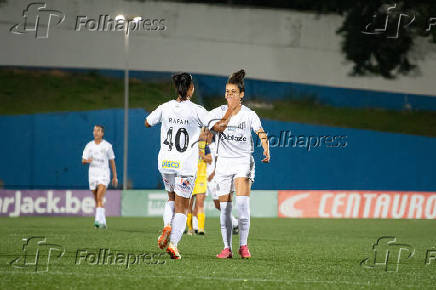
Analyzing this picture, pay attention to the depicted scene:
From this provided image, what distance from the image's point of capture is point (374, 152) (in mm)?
45969

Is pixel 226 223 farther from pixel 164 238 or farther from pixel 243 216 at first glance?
pixel 164 238

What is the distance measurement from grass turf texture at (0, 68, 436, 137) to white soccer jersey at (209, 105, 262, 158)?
34.5 m

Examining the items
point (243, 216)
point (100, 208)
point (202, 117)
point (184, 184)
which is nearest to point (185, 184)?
point (184, 184)

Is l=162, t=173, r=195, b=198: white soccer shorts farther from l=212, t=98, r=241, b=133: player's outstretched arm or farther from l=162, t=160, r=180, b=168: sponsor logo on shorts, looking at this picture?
l=212, t=98, r=241, b=133: player's outstretched arm

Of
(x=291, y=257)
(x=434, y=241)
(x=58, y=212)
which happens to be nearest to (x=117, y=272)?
(x=291, y=257)

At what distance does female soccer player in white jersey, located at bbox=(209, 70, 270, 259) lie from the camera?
1068 cm

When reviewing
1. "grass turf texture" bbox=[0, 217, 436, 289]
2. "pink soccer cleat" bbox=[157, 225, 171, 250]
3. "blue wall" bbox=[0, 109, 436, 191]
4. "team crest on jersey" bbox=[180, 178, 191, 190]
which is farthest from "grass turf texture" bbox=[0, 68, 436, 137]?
"pink soccer cleat" bbox=[157, 225, 171, 250]

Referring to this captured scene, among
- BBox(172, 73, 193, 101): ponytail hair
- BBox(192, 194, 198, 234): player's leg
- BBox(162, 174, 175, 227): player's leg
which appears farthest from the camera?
BBox(192, 194, 198, 234): player's leg

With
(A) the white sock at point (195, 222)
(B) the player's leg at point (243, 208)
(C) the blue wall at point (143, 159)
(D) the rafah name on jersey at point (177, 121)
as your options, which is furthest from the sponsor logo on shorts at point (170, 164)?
(C) the blue wall at point (143, 159)

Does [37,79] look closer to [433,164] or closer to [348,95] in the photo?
[348,95]

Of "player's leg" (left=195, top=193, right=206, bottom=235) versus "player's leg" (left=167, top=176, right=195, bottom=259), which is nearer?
"player's leg" (left=167, top=176, right=195, bottom=259)

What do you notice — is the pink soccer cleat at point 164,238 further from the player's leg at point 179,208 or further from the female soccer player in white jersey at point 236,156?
the female soccer player in white jersey at point 236,156

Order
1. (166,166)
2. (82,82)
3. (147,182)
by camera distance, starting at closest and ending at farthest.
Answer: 1. (166,166)
2. (147,182)
3. (82,82)

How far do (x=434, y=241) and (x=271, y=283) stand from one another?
9070 millimetres
